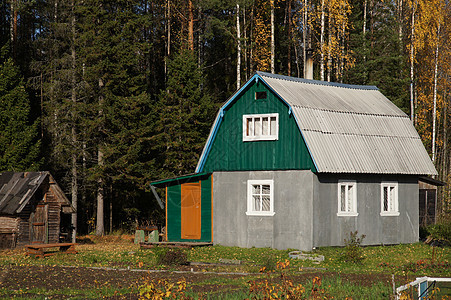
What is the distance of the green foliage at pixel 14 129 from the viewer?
33688 millimetres

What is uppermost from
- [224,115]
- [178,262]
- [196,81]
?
[196,81]

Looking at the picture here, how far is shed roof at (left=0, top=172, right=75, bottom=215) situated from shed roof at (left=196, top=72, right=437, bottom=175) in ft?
21.4

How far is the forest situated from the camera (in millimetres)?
34562

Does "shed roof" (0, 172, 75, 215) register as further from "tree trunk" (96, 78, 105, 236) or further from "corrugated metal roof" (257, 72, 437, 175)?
"corrugated metal roof" (257, 72, 437, 175)

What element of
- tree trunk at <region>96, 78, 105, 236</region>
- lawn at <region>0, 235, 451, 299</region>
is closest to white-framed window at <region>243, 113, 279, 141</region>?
lawn at <region>0, 235, 451, 299</region>

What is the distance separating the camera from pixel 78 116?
34.5 metres

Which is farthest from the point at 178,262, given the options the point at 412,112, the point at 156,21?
the point at 156,21

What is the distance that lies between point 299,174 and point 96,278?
33.8ft

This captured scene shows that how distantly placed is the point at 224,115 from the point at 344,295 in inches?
583

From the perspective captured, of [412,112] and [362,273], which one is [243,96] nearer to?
[362,273]

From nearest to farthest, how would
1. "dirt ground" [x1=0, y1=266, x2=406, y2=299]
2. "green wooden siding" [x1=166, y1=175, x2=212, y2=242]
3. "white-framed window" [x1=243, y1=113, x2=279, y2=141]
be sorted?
"dirt ground" [x1=0, y1=266, x2=406, y2=299]
"white-framed window" [x1=243, y1=113, x2=279, y2=141]
"green wooden siding" [x1=166, y1=175, x2=212, y2=242]

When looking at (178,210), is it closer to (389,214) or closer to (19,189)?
(19,189)

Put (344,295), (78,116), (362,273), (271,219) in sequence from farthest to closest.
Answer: (78,116), (271,219), (362,273), (344,295)

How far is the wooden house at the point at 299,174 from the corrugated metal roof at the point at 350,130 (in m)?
0.05
